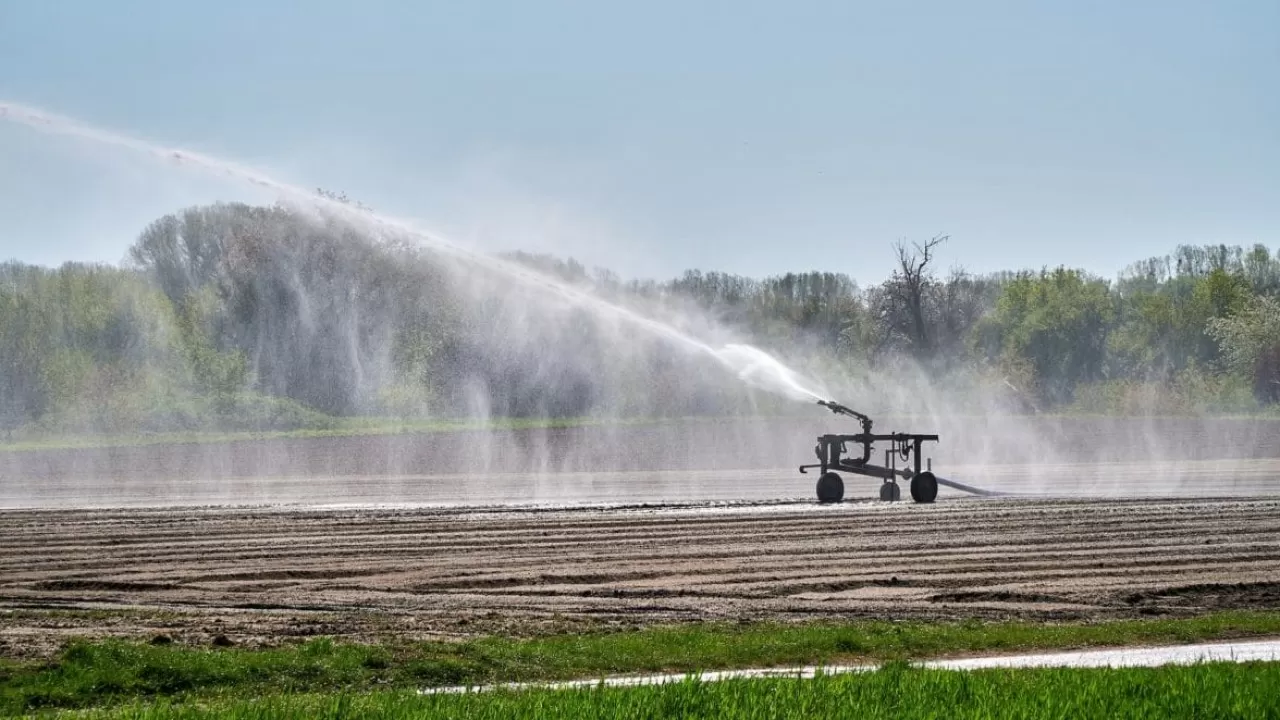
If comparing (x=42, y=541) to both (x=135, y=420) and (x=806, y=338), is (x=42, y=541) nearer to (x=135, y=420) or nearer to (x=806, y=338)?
(x=135, y=420)

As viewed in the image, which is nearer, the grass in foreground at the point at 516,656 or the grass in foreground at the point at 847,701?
the grass in foreground at the point at 847,701

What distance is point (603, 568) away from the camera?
3036cm

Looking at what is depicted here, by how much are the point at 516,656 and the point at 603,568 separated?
11736 mm

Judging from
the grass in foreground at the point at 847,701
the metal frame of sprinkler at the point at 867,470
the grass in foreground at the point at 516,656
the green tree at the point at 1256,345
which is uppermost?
the green tree at the point at 1256,345

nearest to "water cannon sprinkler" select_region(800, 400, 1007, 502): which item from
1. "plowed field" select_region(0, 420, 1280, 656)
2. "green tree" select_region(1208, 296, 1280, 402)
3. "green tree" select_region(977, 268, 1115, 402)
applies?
"plowed field" select_region(0, 420, 1280, 656)

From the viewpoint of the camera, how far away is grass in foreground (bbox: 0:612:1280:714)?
16.7 metres

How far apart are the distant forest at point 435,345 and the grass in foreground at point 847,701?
50878mm

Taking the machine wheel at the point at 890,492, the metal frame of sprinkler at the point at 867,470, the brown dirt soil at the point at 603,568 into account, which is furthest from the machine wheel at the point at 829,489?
the brown dirt soil at the point at 603,568

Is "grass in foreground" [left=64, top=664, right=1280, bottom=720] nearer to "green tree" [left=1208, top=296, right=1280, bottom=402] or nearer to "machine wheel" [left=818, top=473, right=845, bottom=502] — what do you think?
"machine wheel" [left=818, top=473, right=845, bottom=502]

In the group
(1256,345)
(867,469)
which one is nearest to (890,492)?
(867,469)

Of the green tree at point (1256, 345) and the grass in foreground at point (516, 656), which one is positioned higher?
the green tree at point (1256, 345)

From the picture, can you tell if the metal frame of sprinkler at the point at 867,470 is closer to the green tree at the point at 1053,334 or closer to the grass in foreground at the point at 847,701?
the grass in foreground at the point at 847,701

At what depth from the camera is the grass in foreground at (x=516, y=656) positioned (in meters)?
16.7

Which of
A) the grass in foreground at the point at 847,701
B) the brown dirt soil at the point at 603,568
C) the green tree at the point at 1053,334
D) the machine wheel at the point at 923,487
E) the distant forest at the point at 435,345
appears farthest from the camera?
the green tree at the point at 1053,334
